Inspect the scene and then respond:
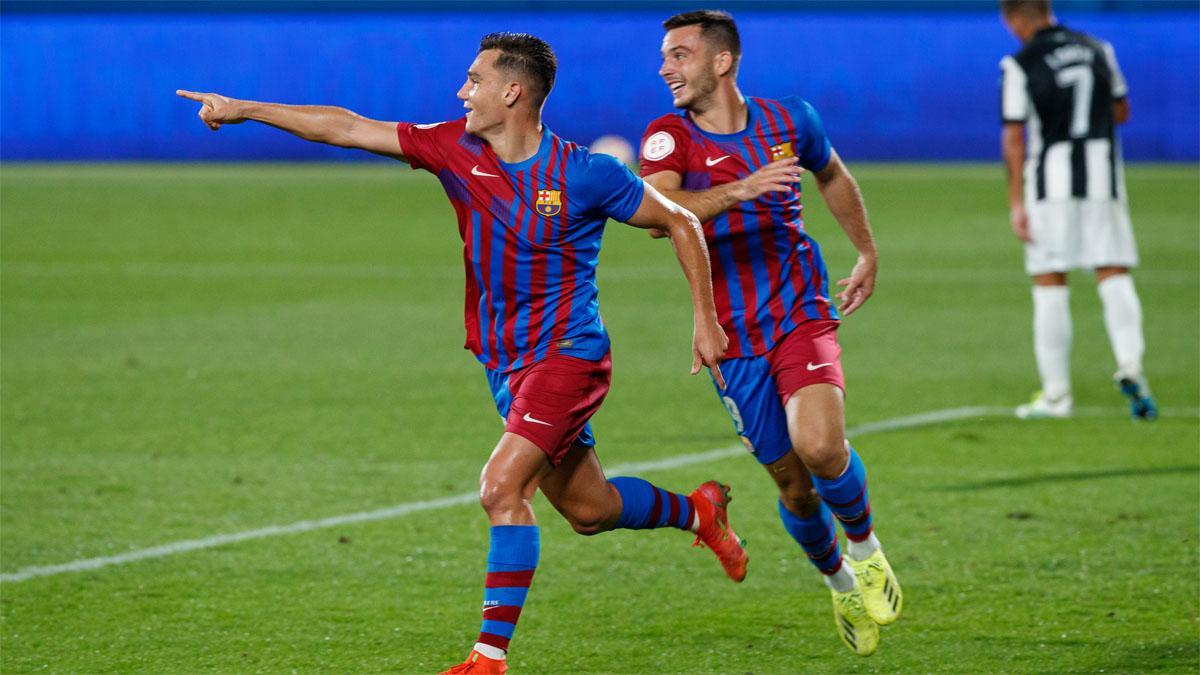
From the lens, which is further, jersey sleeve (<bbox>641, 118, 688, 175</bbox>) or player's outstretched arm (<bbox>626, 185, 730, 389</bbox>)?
jersey sleeve (<bbox>641, 118, 688, 175</bbox>)

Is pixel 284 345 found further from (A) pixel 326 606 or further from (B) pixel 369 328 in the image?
(A) pixel 326 606

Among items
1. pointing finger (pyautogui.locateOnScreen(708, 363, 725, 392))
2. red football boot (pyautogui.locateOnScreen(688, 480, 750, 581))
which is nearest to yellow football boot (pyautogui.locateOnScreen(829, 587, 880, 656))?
red football boot (pyautogui.locateOnScreen(688, 480, 750, 581))

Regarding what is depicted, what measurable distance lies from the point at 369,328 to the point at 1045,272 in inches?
196

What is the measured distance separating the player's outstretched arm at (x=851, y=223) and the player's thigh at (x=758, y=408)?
0.42 m

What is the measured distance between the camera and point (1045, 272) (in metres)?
9.48

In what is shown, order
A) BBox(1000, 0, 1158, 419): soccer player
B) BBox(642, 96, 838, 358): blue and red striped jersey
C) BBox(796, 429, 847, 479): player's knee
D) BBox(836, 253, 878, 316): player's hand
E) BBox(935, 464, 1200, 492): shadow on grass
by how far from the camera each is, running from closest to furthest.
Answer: BBox(796, 429, 847, 479): player's knee → BBox(642, 96, 838, 358): blue and red striped jersey → BBox(836, 253, 878, 316): player's hand → BBox(935, 464, 1200, 492): shadow on grass → BBox(1000, 0, 1158, 419): soccer player

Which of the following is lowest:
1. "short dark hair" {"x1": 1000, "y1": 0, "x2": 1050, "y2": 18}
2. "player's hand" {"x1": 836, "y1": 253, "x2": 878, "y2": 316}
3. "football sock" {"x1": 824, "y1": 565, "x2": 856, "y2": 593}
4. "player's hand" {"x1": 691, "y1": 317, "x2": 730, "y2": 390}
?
"football sock" {"x1": 824, "y1": 565, "x2": 856, "y2": 593}

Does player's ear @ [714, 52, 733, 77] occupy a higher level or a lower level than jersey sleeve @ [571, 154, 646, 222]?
higher

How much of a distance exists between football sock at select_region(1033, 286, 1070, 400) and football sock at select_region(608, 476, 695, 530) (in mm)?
4140

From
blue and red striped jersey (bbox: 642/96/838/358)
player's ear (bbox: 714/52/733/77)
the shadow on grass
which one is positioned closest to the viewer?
blue and red striped jersey (bbox: 642/96/838/358)

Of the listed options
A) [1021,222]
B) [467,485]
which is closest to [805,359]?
[467,485]

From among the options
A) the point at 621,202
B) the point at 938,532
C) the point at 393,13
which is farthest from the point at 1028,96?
the point at 393,13

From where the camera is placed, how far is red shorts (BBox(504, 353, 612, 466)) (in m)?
4.73

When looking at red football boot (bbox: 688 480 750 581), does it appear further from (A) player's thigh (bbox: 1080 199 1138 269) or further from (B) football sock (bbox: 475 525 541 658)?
(A) player's thigh (bbox: 1080 199 1138 269)
